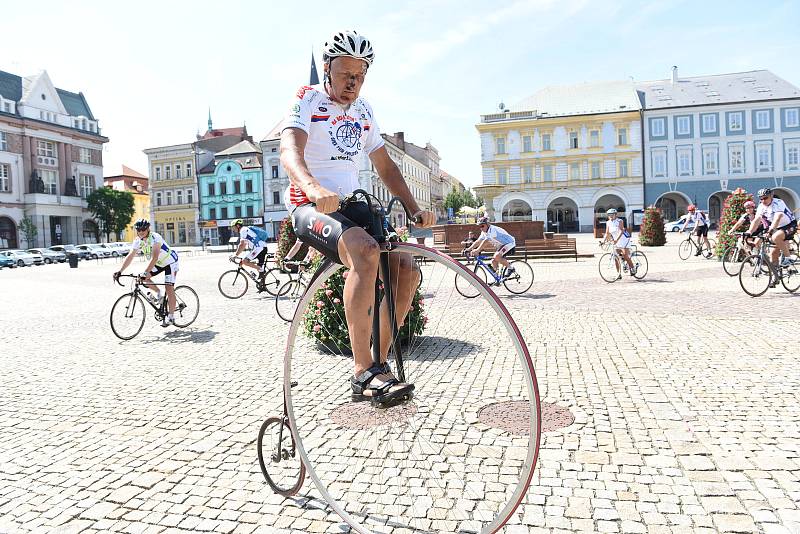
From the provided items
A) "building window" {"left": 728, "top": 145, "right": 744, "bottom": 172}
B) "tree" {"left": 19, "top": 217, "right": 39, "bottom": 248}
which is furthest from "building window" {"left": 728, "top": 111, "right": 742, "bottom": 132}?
"tree" {"left": 19, "top": 217, "right": 39, "bottom": 248}

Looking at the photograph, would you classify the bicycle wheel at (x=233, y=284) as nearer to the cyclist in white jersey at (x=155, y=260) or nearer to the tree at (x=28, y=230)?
the cyclist in white jersey at (x=155, y=260)

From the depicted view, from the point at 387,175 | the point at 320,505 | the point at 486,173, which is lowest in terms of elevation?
the point at 320,505

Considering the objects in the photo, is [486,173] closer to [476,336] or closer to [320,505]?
[476,336]

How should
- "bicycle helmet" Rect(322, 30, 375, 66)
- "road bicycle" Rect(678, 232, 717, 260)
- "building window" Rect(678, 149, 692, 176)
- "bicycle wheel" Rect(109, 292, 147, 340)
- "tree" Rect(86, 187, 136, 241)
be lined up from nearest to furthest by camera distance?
"bicycle helmet" Rect(322, 30, 375, 66) < "bicycle wheel" Rect(109, 292, 147, 340) < "road bicycle" Rect(678, 232, 717, 260) < "building window" Rect(678, 149, 692, 176) < "tree" Rect(86, 187, 136, 241)

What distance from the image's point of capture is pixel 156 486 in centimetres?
371

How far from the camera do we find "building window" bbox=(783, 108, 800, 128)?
190 ft

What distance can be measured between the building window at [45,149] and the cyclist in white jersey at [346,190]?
74164 millimetres

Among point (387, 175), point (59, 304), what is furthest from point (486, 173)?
point (387, 175)

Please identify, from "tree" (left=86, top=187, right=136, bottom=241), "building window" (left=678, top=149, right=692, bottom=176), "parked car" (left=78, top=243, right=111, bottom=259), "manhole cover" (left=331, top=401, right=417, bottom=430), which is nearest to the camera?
"manhole cover" (left=331, top=401, right=417, bottom=430)

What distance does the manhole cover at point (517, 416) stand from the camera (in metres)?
3.96

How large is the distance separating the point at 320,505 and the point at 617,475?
5.58 feet

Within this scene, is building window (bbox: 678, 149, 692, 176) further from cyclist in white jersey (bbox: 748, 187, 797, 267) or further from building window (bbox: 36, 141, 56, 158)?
building window (bbox: 36, 141, 56, 158)

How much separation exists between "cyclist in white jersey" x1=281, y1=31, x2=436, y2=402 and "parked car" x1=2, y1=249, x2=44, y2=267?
1879 inches

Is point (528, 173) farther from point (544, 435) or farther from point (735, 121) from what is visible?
point (544, 435)
